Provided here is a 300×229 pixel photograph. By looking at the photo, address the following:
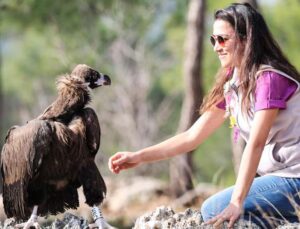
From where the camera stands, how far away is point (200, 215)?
4.48 metres

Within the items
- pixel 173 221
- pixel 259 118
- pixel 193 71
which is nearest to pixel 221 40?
pixel 259 118

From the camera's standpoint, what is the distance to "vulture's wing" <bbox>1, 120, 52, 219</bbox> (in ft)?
16.7

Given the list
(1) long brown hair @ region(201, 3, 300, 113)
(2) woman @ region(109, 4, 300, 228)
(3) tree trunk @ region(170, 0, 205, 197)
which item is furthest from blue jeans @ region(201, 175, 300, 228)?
(3) tree trunk @ region(170, 0, 205, 197)

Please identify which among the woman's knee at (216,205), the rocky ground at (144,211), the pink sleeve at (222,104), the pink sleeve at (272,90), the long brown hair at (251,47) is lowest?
the rocky ground at (144,211)

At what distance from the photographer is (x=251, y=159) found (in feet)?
13.5

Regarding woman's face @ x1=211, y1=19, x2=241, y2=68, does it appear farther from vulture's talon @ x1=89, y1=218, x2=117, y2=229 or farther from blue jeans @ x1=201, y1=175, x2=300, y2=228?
vulture's talon @ x1=89, y1=218, x2=117, y2=229

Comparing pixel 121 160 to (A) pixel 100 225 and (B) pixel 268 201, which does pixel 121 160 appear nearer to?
(A) pixel 100 225

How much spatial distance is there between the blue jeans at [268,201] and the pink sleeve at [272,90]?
436 millimetres

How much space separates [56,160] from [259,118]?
1602 millimetres

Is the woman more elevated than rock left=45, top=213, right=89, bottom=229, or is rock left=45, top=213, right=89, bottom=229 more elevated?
the woman

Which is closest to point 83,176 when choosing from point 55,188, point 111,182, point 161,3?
point 55,188

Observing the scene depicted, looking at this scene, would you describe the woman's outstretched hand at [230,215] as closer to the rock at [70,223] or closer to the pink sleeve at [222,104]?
the pink sleeve at [222,104]

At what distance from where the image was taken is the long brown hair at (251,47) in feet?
14.0

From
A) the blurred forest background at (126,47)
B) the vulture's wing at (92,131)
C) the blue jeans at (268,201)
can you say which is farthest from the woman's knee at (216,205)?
the blurred forest background at (126,47)
